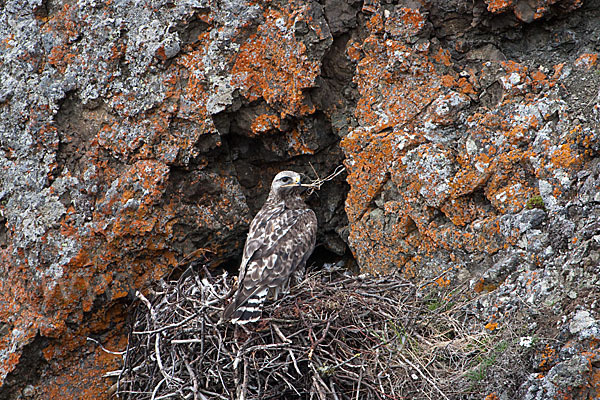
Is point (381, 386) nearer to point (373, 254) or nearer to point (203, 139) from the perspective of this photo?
point (373, 254)

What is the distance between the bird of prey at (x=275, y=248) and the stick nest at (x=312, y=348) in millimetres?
133

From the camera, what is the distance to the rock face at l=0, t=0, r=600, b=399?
4.62m

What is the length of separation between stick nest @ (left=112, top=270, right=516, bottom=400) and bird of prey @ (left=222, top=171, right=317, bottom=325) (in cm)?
13

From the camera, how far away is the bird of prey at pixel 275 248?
4594mm

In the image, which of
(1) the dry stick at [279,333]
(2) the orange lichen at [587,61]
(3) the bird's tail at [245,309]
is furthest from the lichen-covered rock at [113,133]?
(2) the orange lichen at [587,61]

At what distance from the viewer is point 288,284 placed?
5082 millimetres

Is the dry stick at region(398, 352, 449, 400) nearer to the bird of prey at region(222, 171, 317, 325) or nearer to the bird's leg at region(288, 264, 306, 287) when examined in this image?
the bird of prey at region(222, 171, 317, 325)

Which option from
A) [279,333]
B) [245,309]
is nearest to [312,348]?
[279,333]

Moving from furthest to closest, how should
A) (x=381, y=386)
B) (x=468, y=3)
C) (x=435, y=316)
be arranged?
1. (x=468, y=3)
2. (x=435, y=316)
3. (x=381, y=386)

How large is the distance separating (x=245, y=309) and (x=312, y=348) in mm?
577

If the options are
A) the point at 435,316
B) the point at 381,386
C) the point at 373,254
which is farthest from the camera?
the point at 373,254

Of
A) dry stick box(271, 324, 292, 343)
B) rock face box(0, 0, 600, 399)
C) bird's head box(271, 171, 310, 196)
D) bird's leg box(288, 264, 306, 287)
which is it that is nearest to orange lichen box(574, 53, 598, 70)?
rock face box(0, 0, 600, 399)

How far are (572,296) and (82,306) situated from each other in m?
3.45

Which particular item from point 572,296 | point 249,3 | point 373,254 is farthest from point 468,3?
point 572,296
